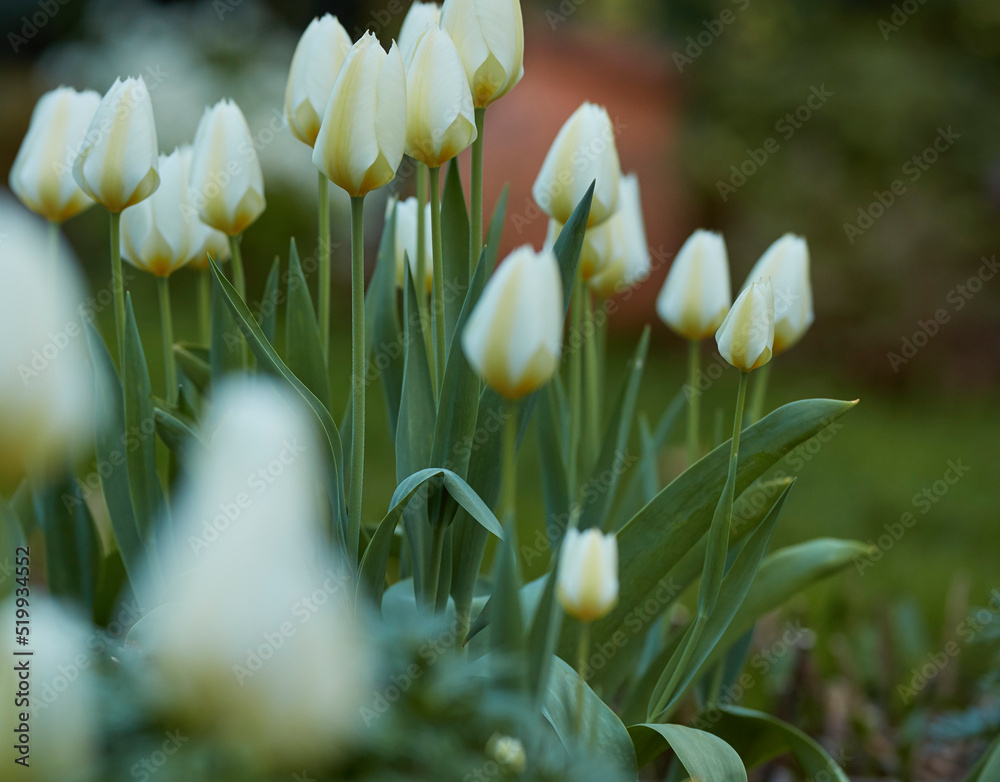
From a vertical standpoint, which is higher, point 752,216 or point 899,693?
point 752,216

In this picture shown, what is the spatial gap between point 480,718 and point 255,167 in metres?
0.84

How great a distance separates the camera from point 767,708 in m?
1.98

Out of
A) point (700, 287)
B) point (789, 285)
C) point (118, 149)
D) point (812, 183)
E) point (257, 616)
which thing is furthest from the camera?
point (812, 183)

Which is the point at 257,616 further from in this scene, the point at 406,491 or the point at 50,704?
the point at 406,491

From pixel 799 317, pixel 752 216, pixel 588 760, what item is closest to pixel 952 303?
pixel 752 216

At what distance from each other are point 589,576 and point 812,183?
5098 millimetres

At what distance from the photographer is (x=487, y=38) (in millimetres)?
1114

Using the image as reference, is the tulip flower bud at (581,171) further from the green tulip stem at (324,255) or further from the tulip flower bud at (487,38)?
the green tulip stem at (324,255)

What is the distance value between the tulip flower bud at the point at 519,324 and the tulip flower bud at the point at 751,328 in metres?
0.32

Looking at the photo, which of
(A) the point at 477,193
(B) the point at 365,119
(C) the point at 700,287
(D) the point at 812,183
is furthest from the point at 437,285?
(D) the point at 812,183

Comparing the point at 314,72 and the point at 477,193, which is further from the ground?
the point at 314,72

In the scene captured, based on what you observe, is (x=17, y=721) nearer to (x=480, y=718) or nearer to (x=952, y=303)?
(x=480, y=718)

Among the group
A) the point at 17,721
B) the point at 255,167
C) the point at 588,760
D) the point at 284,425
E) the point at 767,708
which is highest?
the point at 255,167

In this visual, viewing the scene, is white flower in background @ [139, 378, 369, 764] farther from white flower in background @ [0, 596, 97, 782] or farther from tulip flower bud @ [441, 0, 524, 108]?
tulip flower bud @ [441, 0, 524, 108]
